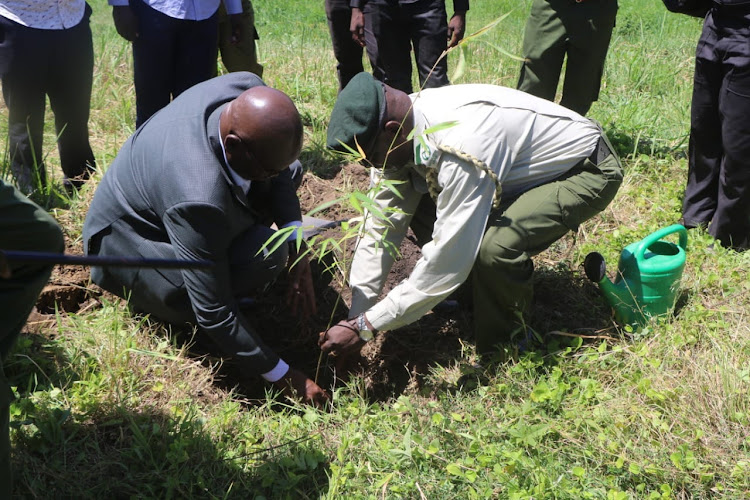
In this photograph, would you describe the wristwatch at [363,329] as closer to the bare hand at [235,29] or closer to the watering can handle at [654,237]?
the watering can handle at [654,237]

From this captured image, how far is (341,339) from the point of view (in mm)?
2885

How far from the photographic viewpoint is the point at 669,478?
2.40 metres

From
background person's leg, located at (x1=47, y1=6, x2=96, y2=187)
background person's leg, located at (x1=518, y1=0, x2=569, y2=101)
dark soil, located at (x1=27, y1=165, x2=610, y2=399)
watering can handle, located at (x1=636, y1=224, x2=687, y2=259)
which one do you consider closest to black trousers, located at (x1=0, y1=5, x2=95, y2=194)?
background person's leg, located at (x1=47, y1=6, x2=96, y2=187)

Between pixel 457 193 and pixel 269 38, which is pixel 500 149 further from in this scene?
pixel 269 38

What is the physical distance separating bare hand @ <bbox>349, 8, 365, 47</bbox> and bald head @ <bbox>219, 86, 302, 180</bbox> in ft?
7.43

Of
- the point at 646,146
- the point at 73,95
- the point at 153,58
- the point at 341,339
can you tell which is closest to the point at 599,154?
the point at 341,339

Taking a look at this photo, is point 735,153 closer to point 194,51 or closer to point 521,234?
point 521,234

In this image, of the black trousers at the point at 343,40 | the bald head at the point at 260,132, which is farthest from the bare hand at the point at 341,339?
the black trousers at the point at 343,40

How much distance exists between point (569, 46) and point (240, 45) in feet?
6.78

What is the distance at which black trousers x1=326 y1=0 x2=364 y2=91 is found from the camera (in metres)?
4.96

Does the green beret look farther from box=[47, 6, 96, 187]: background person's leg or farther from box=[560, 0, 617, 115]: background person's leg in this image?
box=[560, 0, 617, 115]: background person's leg

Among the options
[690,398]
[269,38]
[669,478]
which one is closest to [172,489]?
[669,478]

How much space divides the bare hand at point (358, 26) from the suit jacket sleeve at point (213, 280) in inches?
96.6

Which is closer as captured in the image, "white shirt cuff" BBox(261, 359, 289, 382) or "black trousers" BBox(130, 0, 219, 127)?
"white shirt cuff" BBox(261, 359, 289, 382)
